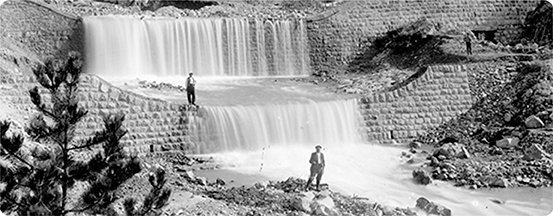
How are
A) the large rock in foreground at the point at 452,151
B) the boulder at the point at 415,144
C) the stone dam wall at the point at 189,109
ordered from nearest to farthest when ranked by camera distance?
the stone dam wall at the point at 189,109
the large rock in foreground at the point at 452,151
the boulder at the point at 415,144

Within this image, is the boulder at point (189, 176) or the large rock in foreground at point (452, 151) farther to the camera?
the large rock in foreground at point (452, 151)

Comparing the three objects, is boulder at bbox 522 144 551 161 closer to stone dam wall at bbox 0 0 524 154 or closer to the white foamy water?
the white foamy water

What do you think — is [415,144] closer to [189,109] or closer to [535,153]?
[535,153]

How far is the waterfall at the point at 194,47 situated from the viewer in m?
19.3

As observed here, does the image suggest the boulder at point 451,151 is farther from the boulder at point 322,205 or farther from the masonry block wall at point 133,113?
the masonry block wall at point 133,113

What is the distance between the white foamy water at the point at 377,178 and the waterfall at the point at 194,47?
6995mm

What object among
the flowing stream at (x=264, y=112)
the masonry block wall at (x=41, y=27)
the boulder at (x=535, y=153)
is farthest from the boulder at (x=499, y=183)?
the masonry block wall at (x=41, y=27)

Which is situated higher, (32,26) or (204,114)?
(32,26)

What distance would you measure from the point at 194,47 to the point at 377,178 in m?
9.37

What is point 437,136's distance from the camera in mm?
15320

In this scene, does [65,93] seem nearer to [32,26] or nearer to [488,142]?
[488,142]

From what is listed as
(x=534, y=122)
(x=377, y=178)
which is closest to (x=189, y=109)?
(x=377, y=178)

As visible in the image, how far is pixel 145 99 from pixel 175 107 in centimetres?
64

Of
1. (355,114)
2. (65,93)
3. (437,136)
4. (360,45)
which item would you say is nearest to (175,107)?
(355,114)
